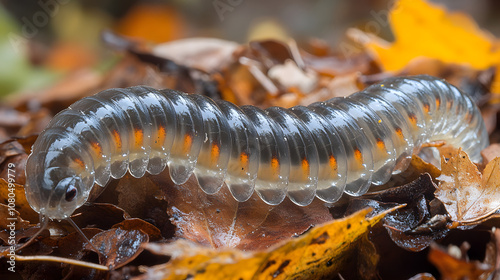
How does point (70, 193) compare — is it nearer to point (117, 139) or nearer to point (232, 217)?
point (117, 139)

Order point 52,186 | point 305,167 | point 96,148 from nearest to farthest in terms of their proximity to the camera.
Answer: point 52,186, point 96,148, point 305,167

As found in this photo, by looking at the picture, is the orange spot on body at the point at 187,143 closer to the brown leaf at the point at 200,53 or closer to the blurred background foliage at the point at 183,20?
the brown leaf at the point at 200,53

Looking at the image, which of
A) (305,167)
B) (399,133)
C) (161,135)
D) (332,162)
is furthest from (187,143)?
(399,133)

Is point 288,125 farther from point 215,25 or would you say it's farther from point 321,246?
point 215,25

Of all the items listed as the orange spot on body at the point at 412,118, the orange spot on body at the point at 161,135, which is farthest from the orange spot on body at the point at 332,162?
the orange spot on body at the point at 161,135

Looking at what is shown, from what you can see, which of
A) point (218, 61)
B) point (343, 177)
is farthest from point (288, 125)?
point (218, 61)

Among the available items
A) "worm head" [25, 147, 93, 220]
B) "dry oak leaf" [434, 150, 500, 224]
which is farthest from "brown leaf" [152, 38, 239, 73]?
"dry oak leaf" [434, 150, 500, 224]

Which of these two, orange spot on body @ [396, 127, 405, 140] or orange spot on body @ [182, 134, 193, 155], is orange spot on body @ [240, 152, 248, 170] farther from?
orange spot on body @ [396, 127, 405, 140]
